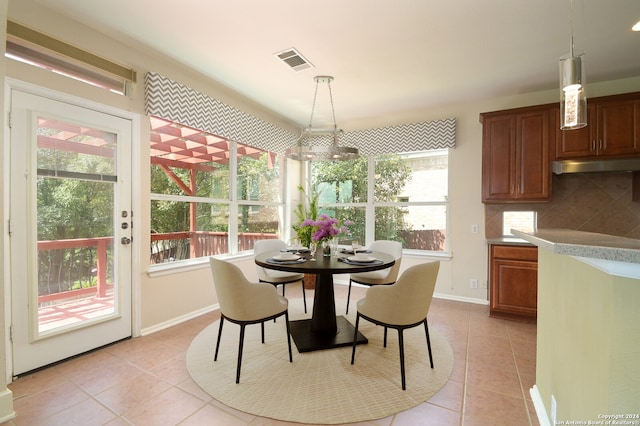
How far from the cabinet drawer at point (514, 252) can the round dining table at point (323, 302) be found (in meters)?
1.51

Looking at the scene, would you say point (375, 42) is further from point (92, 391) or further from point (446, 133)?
point (92, 391)

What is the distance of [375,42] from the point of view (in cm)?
246

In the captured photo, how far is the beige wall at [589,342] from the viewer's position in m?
0.87

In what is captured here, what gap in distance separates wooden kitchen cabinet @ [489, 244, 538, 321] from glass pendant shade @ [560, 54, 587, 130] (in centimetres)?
230

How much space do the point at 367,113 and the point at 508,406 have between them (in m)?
3.75

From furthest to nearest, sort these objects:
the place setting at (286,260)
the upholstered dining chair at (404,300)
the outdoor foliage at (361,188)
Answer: the outdoor foliage at (361,188) < the place setting at (286,260) < the upholstered dining chair at (404,300)

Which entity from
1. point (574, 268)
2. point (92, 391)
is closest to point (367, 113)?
point (574, 268)

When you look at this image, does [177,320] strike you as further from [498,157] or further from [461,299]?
[498,157]

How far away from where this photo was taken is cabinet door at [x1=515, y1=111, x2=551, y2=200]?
3.24 m

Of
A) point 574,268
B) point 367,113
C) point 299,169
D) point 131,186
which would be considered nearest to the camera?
point 574,268

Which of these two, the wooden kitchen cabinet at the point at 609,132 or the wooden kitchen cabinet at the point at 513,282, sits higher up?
the wooden kitchen cabinet at the point at 609,132

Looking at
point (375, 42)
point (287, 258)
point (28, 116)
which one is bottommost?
point (287, 258)

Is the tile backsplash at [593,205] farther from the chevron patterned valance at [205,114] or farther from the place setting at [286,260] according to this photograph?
the chevron patterned valance at [205,114]

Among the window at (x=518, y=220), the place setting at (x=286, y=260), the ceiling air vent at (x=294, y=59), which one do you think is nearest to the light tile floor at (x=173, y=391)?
the place setting at (x=286, y=260)
